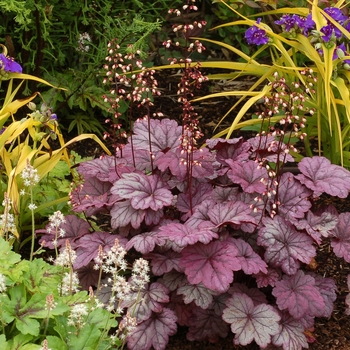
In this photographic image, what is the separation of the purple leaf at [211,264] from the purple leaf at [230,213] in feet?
0.27

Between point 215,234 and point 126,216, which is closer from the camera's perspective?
point 215,234

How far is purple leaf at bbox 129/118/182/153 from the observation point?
116 inches

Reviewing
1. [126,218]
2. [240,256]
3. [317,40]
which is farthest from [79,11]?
[240,256]

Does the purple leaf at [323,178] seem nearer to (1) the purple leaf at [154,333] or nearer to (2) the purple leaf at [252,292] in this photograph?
(2) the purple leaf at [252,292]

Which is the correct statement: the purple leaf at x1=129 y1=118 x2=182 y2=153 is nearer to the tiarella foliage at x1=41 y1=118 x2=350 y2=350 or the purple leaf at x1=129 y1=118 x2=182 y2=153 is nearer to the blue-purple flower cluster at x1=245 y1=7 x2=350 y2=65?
the tiarella foliage at x1=41 y1=118 x2=350 y2=350

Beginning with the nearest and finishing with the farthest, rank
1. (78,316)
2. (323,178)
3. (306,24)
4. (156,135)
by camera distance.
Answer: (78,316) < (323,178) < (156,135) < (306,24)

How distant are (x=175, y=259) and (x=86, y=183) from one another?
500 millimetres

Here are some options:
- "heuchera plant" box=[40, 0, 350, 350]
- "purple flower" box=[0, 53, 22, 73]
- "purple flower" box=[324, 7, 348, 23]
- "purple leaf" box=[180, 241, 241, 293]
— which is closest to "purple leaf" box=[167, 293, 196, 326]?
"heuchera plant" box=[40, 0, 350, 350]

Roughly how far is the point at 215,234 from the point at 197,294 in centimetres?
24

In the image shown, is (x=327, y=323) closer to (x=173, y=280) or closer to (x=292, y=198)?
(x=292, y=198)

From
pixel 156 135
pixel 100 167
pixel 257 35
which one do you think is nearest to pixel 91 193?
pixel 100 167

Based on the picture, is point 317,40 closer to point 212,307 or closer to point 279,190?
point 279,190

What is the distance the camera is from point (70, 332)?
2287 mm

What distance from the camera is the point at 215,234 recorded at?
2514mm
